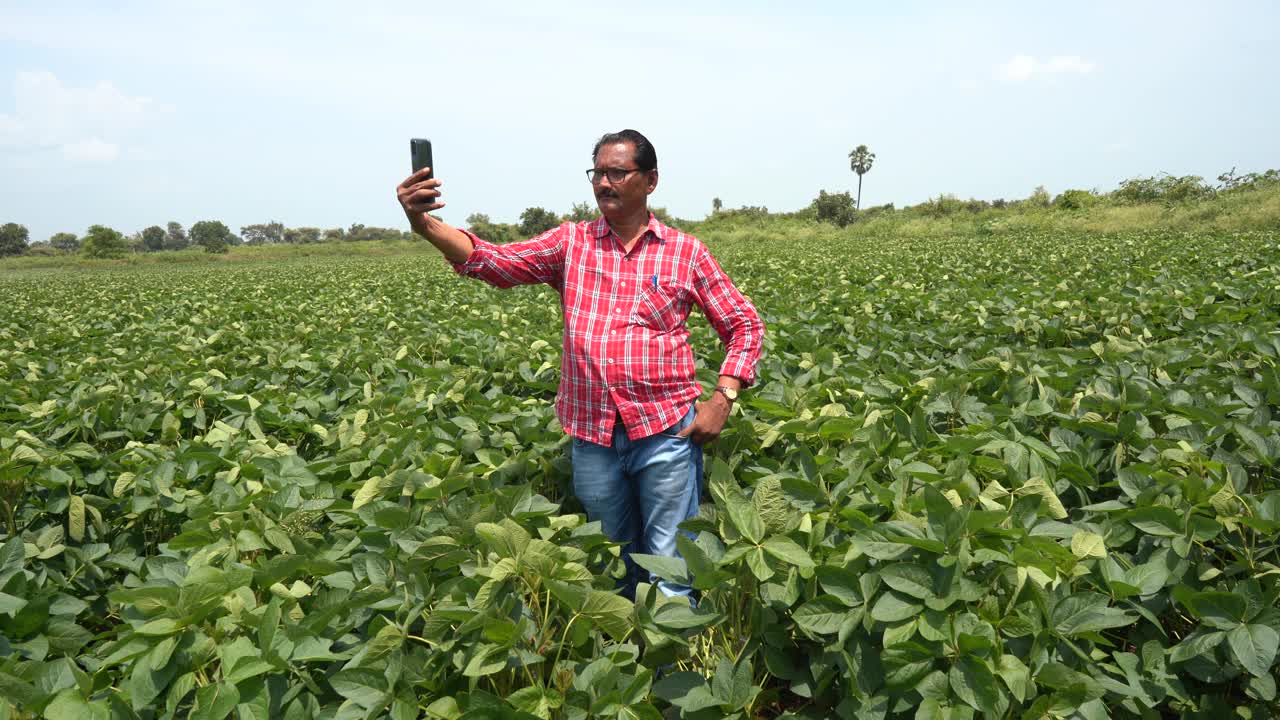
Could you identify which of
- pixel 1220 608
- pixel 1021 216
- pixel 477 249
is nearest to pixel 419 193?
pixel 477 249

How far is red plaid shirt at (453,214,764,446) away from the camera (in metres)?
2.39

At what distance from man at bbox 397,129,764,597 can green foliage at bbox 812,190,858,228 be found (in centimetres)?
5356

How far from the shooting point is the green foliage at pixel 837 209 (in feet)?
176

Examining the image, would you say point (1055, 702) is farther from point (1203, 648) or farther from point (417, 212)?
point (417, 212)

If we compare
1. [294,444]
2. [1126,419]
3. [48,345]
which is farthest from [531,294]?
[1126,419]

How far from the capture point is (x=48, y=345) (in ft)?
22.0

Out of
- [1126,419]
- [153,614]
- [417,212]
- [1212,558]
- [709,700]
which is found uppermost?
[417,212]

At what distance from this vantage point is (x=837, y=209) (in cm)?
5431

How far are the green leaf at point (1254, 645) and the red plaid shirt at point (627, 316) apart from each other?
1.44 meters

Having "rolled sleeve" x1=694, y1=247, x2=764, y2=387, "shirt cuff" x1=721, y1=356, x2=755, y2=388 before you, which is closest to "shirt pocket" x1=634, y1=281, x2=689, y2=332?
"rolled sleeve" x1=694, y1=247, x2=764, y2=387

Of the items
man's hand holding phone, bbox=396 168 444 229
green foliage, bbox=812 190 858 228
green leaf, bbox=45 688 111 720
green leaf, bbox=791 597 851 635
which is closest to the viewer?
green leaf, bbox=45 688 111 720

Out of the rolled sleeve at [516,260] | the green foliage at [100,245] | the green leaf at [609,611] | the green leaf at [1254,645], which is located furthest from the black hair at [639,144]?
the green foliage at [100,245]

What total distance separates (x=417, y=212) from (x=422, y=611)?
124 centimetres

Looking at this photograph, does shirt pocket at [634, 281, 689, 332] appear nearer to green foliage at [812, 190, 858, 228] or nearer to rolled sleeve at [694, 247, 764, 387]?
rolled sleeve at [694, 247, 764, 387]
